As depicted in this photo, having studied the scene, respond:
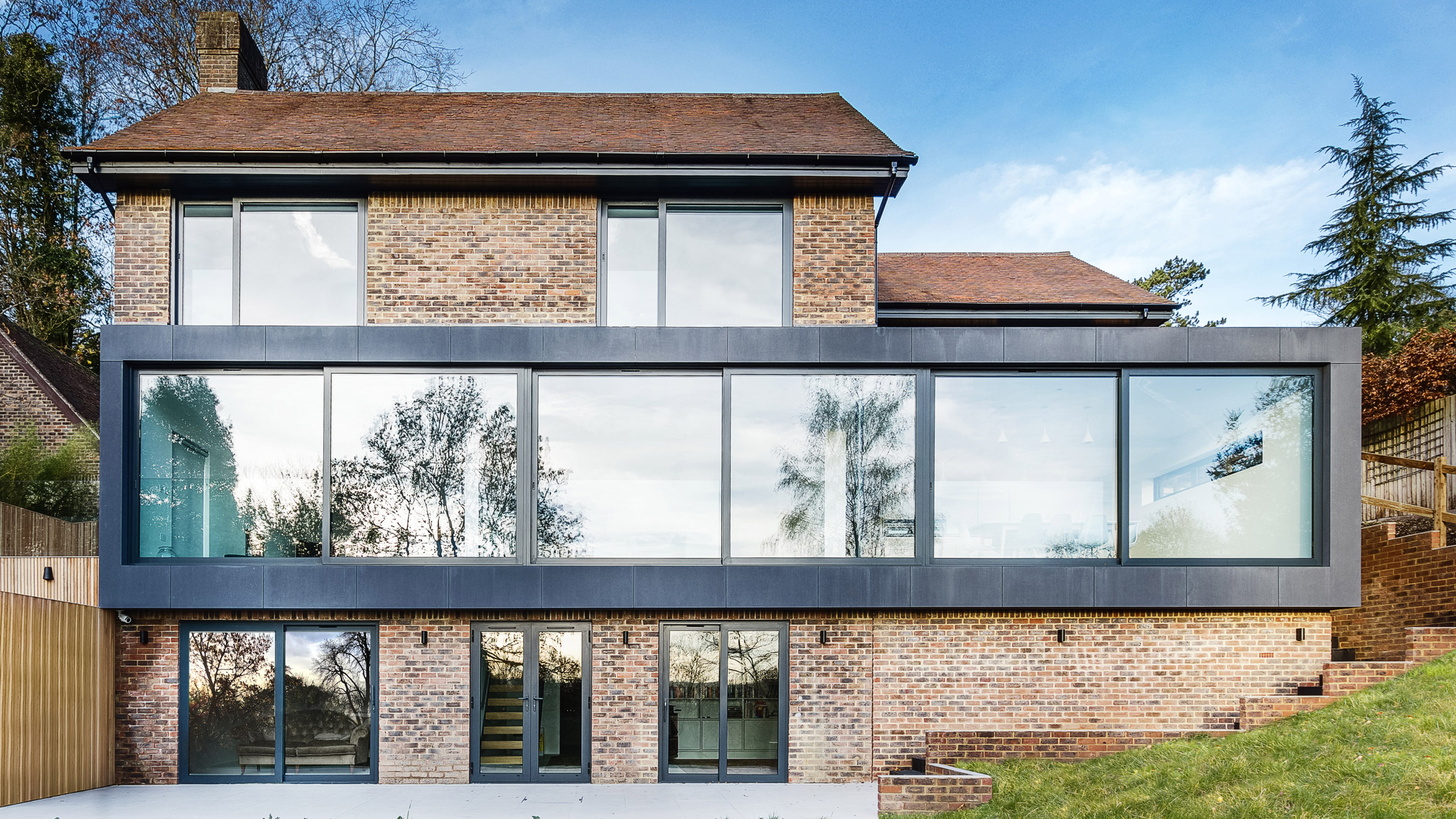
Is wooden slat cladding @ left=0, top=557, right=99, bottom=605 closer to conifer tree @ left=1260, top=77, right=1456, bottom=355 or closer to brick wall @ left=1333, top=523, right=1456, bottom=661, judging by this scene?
brick wall @ left=1333, top=523, right=1456, bottom=661

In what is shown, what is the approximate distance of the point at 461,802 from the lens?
25.7 feet

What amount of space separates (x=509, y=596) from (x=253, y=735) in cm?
315

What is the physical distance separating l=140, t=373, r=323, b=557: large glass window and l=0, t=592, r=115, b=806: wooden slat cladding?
3.11 feet

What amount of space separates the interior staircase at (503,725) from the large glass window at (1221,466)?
6747 millimetres

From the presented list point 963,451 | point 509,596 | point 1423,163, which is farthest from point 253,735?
point 1423,163

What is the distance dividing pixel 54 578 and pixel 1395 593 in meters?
14.9

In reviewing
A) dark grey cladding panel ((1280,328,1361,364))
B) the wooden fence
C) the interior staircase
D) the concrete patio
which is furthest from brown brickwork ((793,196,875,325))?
the wooden fence

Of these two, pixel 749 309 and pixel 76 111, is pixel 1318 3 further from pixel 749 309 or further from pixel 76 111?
pixel 76 111

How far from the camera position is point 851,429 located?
8828 millimetres

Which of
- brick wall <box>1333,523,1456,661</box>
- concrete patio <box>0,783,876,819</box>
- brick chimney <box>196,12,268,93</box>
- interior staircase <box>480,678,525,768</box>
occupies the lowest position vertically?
concrete patio <box>0,783,876,819</box>

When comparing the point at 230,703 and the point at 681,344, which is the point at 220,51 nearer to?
the point at 681,344

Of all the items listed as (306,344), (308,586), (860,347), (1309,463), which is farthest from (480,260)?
(1309,463)

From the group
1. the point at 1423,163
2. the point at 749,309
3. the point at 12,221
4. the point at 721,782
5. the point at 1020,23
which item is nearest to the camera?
the point at 721,782

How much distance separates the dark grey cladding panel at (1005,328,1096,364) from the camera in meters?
8.69
